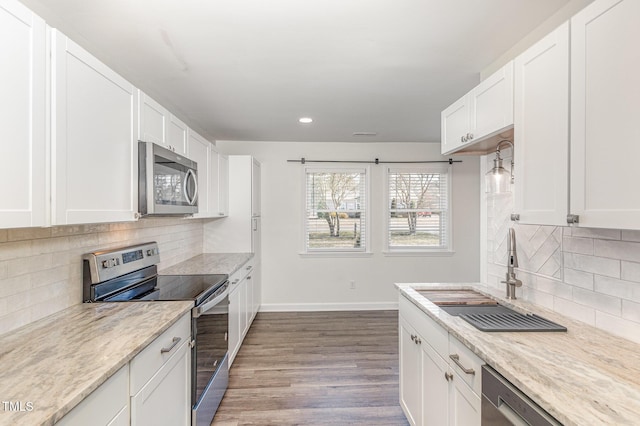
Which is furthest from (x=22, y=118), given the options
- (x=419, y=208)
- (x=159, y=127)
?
(x=419, y=208)

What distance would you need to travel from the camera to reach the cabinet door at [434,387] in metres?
1.53

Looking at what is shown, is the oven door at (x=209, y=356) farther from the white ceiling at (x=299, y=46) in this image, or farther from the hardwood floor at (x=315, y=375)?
the white ceiling at (x=299, y=46)

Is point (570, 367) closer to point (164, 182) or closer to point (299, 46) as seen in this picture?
point (299, 46)

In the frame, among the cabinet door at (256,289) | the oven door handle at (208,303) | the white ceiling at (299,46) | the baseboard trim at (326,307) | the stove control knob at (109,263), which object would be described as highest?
the white ceiling at (299,46)

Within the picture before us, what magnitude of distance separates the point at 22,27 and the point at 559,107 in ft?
6.56

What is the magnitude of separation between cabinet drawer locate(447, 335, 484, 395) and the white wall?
3258 mm

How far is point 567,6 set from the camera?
1558mm

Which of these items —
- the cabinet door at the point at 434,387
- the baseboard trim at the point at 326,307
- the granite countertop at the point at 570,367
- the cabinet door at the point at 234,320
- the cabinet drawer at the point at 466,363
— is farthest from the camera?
the baseboard trim at the point at 326,307

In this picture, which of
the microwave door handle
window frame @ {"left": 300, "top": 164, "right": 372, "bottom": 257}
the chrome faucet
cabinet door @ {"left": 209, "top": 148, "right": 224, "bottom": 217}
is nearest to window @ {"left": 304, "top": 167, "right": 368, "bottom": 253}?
window frame @ {"left": 300, "top": 164, "right": 372, "bottom": 257}

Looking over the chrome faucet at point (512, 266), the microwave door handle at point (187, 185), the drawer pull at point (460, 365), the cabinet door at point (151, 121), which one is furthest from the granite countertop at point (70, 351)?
the chrome faucet at point (512, 266)

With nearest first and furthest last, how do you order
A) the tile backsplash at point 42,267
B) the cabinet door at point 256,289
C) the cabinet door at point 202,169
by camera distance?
the tile backsplash at point 42,267 → the cabinet door at point 202,169 → the cabinet door at point 256,289

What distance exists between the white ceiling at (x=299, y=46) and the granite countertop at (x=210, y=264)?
5.02 feet

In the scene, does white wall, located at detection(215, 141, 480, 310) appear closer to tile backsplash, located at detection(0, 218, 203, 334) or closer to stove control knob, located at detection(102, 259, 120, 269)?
tile backsplash, located at detection(0, 218, 203, 334)

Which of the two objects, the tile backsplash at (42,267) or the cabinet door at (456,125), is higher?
the cabinet door at (456,125)
